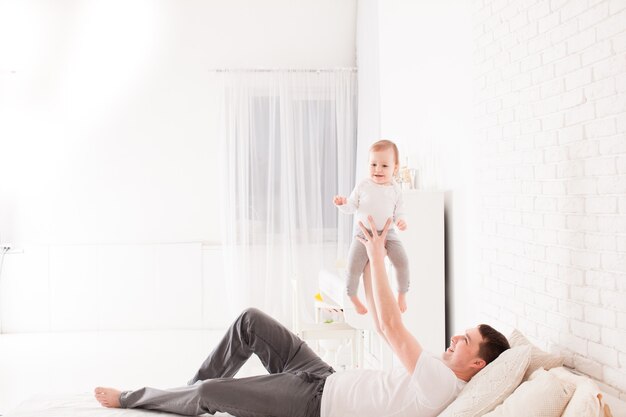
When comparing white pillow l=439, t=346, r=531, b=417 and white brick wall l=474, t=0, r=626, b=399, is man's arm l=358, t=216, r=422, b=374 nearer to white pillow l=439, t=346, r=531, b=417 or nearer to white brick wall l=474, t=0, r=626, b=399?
white pillow l=439, t=346, r=531, b=417

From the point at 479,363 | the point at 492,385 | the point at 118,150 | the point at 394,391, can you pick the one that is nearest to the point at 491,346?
the point at 479,363

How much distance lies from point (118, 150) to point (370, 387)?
161 inches

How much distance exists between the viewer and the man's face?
229 centimetres

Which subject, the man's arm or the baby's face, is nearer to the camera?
the man's arm

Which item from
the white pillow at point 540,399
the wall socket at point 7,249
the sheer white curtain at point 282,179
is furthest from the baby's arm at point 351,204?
the wall socket at point 7,249

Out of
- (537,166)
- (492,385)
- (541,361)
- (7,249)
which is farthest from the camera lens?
(7,249)

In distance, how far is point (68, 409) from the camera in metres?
2.50

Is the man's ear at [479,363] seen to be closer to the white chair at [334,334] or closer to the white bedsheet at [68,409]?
the white bedsheet at [68,409]

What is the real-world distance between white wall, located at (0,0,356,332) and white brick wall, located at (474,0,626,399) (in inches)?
129

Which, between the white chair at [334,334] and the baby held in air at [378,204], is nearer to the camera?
the baby held in air at [378,204]

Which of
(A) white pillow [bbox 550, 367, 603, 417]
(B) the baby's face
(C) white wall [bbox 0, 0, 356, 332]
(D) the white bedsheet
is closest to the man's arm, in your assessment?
(B) the baby's face

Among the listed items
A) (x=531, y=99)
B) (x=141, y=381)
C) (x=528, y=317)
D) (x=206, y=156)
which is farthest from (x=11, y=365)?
(x=531, y=99)

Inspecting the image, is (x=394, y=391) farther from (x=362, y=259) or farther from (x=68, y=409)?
(x=68, y=409)

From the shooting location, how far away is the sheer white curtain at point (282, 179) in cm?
560
